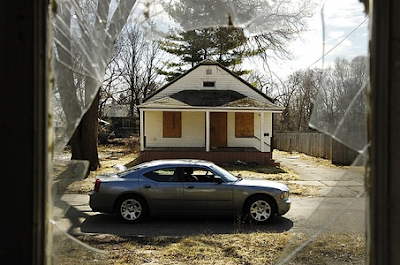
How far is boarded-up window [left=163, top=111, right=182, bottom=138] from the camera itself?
20781 mm

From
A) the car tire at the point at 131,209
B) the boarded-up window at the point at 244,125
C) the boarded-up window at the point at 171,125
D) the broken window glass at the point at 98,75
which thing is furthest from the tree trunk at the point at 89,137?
the broken window glass at the point at 98,75

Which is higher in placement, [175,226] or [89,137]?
[89,137]

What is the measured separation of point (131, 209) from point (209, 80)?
596 inches

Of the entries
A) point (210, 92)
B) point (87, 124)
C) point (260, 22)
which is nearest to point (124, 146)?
point (210, 92)

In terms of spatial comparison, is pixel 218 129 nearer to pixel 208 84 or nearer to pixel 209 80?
pixel 208 84

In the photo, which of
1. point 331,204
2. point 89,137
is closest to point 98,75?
point 331,204

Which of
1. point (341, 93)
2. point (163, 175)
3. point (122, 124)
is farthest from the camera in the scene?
point (122, 124)

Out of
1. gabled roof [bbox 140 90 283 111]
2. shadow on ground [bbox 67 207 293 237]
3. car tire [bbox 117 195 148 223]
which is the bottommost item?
shadow on ground [bbox 67 207 293 237]

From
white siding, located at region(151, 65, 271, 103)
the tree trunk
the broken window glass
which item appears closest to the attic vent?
white siding, located at region(151, 65, 271, 103)

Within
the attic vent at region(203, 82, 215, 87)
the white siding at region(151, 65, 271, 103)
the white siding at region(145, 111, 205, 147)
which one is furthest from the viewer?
the attic vent at region(203, 82, 215, 87)

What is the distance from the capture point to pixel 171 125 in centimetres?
2083

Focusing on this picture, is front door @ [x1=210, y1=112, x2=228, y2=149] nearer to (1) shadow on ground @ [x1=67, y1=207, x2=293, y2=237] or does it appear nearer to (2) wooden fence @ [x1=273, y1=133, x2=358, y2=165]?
(2) wooden fence @ [x1=273, y1=133, x2=358, y2=165]
